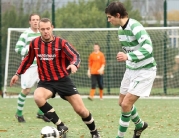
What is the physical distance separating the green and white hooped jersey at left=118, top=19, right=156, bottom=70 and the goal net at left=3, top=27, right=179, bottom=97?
Answer: 37.6 ft

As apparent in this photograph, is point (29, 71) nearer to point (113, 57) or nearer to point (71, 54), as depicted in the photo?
point (71, 54)

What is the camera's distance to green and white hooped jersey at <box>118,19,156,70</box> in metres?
7.52

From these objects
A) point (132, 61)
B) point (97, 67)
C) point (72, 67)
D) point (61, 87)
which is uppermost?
point (132, 61)

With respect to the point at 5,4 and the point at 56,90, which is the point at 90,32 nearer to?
the point at 5,4

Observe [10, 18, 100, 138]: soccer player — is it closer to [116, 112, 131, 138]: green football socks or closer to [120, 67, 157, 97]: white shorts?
[116, 112, 131, 138]: green football socks

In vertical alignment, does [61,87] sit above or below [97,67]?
above

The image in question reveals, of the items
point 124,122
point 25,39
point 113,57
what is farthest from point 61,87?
point 113,57

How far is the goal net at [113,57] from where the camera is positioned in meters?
19.6

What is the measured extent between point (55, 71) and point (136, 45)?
1.36 m

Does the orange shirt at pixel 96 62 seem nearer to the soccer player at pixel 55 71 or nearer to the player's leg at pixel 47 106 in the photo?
the soccer player at pixel 55 71

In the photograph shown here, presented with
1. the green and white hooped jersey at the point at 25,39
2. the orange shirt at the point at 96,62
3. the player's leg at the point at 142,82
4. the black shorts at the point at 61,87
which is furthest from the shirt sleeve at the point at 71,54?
the orange shirt at the point at 96,62

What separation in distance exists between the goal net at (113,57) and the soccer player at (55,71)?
10847 mm

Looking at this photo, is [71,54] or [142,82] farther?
[71,54]

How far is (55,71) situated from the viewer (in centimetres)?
845
